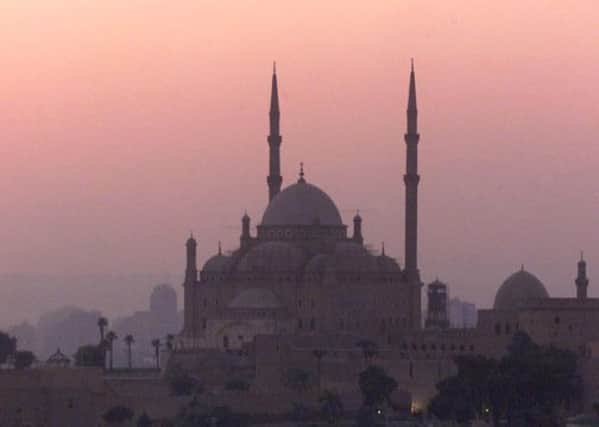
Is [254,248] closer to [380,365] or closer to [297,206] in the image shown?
[297,206]

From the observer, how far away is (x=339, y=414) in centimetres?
10381

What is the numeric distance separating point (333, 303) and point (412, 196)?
5144 millimetres

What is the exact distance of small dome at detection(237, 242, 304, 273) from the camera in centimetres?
11988

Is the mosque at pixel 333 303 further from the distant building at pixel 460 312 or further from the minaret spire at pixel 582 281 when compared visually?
the distant building at pixel 460 312

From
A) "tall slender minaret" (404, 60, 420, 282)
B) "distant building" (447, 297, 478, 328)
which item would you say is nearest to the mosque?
"tall slender minaret" (404, 60, 420, 282)

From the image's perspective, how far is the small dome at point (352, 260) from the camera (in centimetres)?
11869

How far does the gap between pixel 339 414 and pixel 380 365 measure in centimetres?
640

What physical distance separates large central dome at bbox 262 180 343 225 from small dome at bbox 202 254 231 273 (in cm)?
219

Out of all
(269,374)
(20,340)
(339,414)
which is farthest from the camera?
(20,340)

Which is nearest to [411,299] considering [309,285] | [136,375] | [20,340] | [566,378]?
[309,285]

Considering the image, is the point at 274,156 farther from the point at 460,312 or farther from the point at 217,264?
the point at 460,312

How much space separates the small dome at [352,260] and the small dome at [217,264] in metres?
4.72

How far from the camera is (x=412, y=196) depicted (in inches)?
4656

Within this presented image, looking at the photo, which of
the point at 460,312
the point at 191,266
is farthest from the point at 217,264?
the point at 460,312
